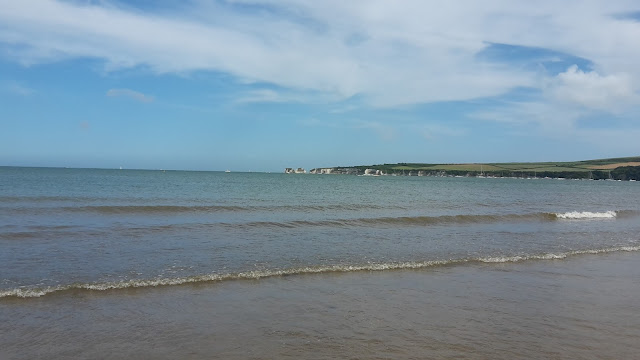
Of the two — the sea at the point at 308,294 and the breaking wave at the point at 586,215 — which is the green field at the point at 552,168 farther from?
the sea at the point at 308,294

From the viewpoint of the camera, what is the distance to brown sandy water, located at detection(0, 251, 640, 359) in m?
6.93

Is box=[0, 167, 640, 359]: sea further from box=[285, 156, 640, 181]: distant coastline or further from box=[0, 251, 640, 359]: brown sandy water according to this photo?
box=[285, 156, 640, 181]: distant coastline

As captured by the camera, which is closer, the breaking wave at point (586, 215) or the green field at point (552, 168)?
the breaking wave at point (586, 215)

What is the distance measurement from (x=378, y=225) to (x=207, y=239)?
934 cm

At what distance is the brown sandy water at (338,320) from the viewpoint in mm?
6934

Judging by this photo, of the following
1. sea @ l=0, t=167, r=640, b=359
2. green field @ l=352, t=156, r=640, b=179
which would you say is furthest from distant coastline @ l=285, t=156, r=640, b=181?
sea @ l=0, t=167, r=640, b=359

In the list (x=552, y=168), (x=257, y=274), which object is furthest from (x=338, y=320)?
(x=552, y=168)

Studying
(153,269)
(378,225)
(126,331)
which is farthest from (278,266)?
(378,225)

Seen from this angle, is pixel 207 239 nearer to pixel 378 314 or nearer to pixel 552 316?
pixel 378 314

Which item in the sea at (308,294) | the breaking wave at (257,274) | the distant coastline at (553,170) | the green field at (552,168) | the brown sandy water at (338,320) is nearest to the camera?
the brown sandy water at (338,320)

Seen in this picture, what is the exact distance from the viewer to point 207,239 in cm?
1719

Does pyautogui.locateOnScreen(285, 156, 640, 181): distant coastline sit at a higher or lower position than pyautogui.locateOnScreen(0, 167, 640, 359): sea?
higher

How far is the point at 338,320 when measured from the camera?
8.27m

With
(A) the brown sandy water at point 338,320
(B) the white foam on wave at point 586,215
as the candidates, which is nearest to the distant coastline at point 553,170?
(B) the white foam on wave at point 586,215
